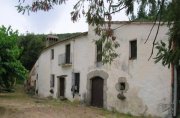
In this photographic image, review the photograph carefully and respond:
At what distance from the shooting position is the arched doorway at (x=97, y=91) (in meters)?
24.3

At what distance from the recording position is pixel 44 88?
34562mm

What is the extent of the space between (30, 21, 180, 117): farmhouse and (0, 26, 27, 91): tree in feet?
15.4

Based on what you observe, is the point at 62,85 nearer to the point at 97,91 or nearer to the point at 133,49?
the point at 97,91

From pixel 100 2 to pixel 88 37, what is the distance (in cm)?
1690

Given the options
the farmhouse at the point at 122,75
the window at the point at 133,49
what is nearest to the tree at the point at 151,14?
the farmhouse at the point at 122,75

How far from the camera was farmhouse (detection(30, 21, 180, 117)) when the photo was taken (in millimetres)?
20188

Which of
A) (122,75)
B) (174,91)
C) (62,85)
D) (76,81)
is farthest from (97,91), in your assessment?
(174,91)

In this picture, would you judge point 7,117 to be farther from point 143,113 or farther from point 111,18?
point 111,18

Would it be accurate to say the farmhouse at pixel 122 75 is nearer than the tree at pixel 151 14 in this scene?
No

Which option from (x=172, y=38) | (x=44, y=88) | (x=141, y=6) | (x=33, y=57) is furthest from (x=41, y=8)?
(x=33, y=57)

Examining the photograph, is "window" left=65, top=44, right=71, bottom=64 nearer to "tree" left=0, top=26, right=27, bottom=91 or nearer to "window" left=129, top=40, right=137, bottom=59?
"tree" left=0, top=26, right=27, bottom=91

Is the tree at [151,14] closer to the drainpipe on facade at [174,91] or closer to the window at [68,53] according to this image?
the drainpipe on facade at [174,91]

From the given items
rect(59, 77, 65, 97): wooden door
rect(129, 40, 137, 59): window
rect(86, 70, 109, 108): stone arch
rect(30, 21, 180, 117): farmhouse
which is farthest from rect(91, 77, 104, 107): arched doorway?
rect(59, 77, 65, 97): wooden door

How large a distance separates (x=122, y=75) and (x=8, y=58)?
20.7 feet
